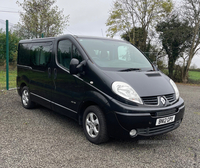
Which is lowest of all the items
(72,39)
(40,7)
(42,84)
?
(42,84)

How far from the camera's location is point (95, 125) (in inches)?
138

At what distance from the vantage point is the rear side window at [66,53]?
3.93m

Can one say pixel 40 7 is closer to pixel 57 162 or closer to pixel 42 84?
pixel 42 84

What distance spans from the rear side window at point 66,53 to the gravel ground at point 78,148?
55.9 inches

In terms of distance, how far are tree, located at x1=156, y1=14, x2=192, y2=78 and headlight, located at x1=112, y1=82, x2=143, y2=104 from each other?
1492 cm

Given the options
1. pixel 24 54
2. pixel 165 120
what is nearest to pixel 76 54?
pixel 165 120

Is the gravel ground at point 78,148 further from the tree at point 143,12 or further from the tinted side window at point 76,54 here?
the tree at point 143,12

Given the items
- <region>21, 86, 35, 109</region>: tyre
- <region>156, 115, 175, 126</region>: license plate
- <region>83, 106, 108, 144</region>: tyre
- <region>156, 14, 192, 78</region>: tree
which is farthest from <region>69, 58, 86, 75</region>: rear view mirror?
<region>156, 14, 192, 78</region>: tree

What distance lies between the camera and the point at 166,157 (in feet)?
10.4

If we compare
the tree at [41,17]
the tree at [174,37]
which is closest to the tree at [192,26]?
the tree at [174,37]

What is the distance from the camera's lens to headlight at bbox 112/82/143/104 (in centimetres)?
315

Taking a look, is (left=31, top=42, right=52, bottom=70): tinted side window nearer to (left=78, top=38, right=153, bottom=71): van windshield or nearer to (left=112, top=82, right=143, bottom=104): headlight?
(left=78, top=38, right=153, bottom=71): van windshield

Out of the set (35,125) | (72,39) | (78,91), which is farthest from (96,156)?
(72,39)

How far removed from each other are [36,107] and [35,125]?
159 centimetres
